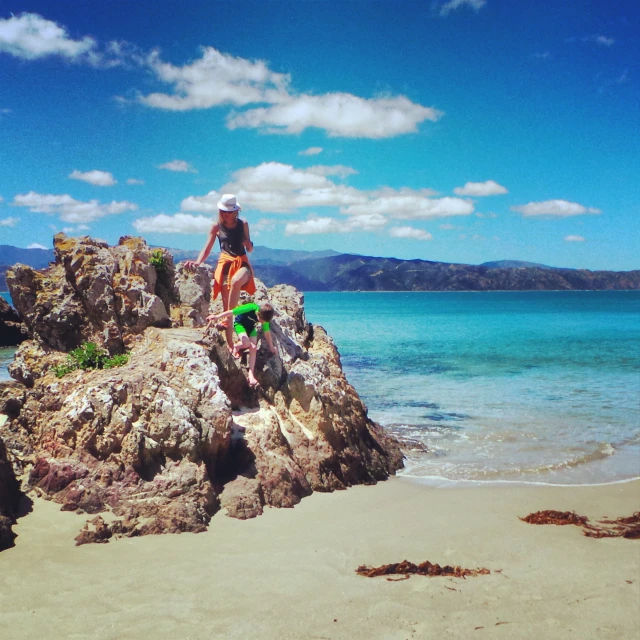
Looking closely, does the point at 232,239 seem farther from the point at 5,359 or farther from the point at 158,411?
the point at 5,359

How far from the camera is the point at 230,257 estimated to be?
902 cm

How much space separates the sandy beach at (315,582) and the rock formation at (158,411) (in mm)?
420

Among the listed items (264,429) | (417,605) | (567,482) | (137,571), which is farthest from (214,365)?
(567,482)

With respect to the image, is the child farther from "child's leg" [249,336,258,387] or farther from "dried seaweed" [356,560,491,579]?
"dried seaweed" [356,560,491,579]

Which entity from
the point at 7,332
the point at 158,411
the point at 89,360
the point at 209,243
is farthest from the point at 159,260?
the point at 7,332

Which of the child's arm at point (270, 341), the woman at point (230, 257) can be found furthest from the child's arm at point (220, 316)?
the child's arm at point (270, 341)

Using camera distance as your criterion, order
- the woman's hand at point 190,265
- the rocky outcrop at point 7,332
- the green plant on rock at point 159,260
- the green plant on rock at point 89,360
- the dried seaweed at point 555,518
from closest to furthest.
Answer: the dried seaweed at point 555,518 → the green plant on rock at point 89,360 → the woman's hand at point 190,265 → the green plant on rock at point 159,260 → the rocky outcrop at point 7,332

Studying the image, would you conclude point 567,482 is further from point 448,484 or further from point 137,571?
point 137,571

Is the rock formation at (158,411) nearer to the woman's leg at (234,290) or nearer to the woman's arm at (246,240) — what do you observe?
the woman's leg at (234,290)

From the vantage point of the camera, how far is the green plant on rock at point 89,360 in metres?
8.10

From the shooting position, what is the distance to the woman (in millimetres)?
8859

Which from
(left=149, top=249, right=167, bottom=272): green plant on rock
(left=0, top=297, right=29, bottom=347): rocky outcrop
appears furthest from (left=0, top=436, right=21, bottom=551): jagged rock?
(left=0, top=297, right=29, bottom=347): rocky outcrop

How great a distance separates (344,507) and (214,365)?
248 centimetres

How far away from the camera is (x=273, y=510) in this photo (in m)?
7.24
